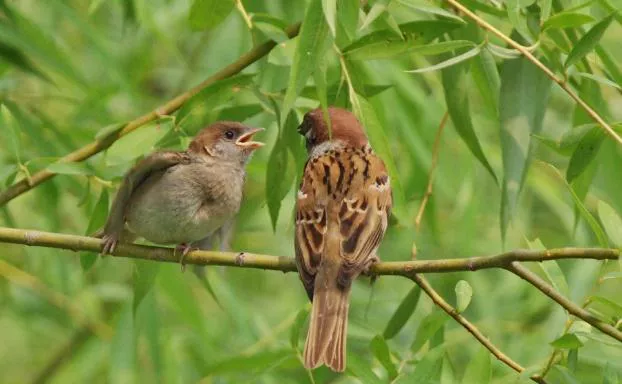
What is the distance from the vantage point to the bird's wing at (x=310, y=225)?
14.9 ft

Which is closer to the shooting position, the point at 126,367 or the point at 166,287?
the point at 126,367

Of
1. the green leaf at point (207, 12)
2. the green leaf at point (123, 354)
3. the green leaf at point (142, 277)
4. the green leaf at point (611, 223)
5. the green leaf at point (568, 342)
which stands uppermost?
the green leaf at point (207, 12)

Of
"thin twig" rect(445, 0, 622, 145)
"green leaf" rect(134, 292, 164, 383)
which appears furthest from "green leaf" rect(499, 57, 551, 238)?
"green leaf" rect(134, 292, 164, 383)

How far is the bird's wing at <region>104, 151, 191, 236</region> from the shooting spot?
15.8ft

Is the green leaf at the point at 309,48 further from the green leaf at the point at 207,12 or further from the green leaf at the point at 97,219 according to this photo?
the green leaf at the point at 97,219

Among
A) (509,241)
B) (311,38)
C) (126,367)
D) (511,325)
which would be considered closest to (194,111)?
(311,38)

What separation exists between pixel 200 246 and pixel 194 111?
584 millimetres

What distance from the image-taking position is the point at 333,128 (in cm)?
531

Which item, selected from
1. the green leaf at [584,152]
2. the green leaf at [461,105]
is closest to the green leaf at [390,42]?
the green leaf at [461,105]

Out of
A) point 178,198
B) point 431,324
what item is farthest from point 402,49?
point 178,198

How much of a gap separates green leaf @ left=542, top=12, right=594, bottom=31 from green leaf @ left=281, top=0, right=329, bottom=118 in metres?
0.70

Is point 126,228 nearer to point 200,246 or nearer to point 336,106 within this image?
point 200,246

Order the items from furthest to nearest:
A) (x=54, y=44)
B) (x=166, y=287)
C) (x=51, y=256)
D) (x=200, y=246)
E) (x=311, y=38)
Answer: (x=51, y=256)
(x=166, y=287)
(x=54, y=44)
(x=200, y=246)
(x=311, y=38)

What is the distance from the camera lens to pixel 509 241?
7.79m
